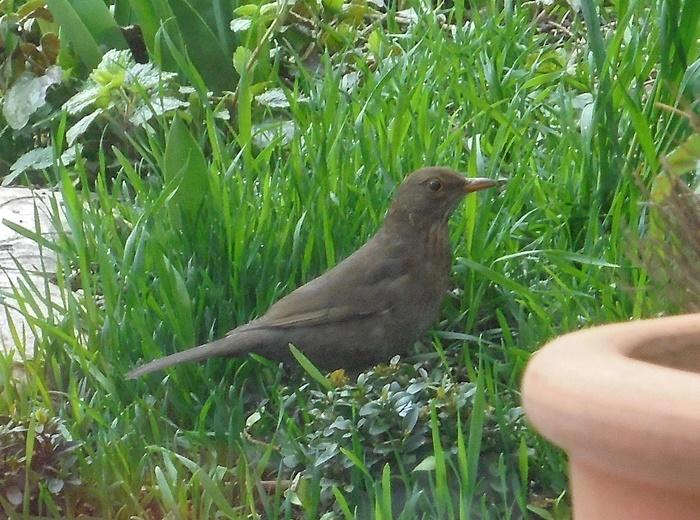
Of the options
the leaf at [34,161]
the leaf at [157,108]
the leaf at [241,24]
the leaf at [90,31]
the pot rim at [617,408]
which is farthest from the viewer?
the leaf at [90,31]

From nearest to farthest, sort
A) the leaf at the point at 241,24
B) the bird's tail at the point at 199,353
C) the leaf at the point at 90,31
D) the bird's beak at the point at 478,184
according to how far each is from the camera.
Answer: the bird's tail at the point at 199,353, the bird's beak at the point at 478,184, the leaf at the point at 241,24, the leaf at the point at 90,31

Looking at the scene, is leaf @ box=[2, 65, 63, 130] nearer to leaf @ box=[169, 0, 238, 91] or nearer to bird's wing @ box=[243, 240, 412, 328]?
leaf @ box=[169, 0, 238, 91]

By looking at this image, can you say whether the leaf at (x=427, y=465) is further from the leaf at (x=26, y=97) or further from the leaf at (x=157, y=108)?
the leaf at (x=26, y=97)

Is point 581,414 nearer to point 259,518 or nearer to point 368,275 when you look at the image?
point 259,518

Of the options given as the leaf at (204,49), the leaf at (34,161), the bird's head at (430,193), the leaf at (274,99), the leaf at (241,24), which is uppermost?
the leaf at (241,24)

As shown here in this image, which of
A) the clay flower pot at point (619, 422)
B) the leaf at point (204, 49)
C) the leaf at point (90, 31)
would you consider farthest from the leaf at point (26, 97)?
the clay flower pot at point (619, 422)

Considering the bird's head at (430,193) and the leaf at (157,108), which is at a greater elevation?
the leaf at (157,108)

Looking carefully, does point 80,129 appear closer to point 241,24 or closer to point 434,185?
point 241,24
